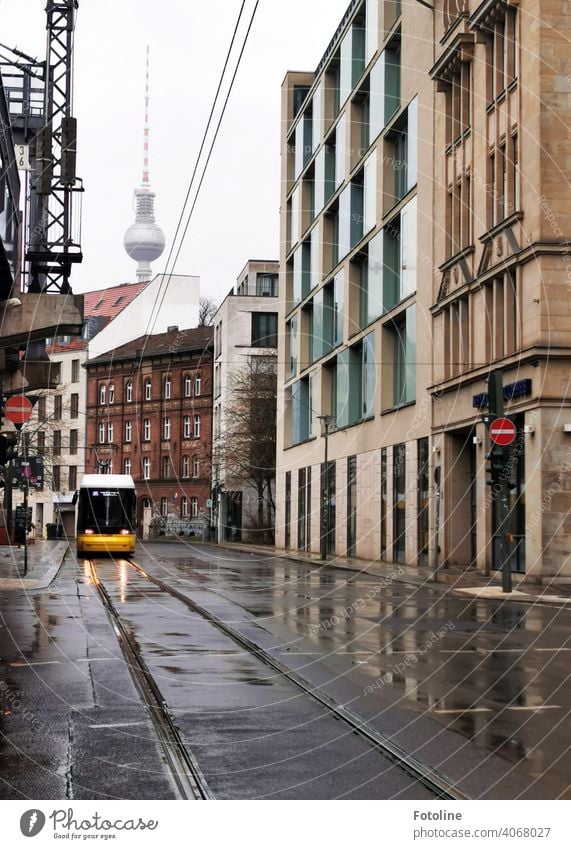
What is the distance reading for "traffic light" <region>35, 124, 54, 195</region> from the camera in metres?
26.3

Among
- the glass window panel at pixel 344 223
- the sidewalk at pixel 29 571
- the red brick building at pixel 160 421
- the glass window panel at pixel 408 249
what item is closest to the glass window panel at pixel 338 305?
the glass window panel at pixel 344 223

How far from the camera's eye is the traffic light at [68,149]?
84.0 feet

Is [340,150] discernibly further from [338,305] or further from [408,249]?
[408,249]

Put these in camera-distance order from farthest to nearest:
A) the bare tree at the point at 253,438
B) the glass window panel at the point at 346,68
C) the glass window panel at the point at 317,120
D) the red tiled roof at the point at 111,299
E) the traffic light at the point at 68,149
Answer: the red tiled roof at the point at 111,299, the bare tree at the point at 253,438, the glass window panel at the point at 317,120, the glass window panel at the point at 346,68, the traffic light at the point at 68,149

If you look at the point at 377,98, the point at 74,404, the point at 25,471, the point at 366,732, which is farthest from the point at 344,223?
the point at 74,404

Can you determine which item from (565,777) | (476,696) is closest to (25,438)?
(476,696)

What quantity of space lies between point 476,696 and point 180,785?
4819 millimetres

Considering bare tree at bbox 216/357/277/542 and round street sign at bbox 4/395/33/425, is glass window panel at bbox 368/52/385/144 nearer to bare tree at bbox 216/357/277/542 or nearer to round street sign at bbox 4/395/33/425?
round street sign at bbox 4/395/33/425

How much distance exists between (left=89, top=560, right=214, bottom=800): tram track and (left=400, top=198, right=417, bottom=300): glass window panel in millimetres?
27420

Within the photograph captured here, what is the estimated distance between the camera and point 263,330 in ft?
289

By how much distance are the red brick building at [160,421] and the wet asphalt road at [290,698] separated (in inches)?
2685

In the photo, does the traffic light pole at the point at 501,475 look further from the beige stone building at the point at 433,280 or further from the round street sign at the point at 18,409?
the round street sign at the point at 18,409

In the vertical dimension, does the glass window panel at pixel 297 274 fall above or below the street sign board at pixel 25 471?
above

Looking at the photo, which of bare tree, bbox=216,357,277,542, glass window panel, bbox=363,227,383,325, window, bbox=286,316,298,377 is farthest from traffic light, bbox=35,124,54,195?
bare tree, bbox=216,357,277,542
